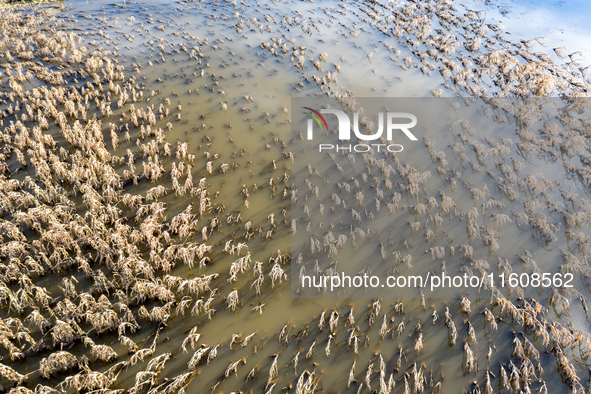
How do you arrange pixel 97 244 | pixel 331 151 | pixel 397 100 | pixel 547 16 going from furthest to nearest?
pixel 547 16 < pixel 397 100 < pixel 331 151 < pixel 97 244

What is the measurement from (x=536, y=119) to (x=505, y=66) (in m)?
5.43

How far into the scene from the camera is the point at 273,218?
38.9 feet

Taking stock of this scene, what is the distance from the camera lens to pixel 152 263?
33.8 feet

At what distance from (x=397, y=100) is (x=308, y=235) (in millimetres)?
11126

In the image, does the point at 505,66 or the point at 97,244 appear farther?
the point at 505,66

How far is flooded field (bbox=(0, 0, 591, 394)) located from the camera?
27.8 ft

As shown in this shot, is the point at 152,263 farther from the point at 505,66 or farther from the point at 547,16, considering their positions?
the point at 547,16

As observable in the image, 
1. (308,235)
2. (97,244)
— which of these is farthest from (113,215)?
(308,235)

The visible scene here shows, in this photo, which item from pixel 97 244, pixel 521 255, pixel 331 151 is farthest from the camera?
pixel 331 151

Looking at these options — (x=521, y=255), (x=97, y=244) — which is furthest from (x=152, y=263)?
(x=521, y=255)

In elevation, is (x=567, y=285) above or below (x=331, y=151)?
below

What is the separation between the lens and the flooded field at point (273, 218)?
8461 millimetres

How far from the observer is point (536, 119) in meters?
16.5

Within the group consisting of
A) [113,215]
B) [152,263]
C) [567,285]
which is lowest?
[567,285]
